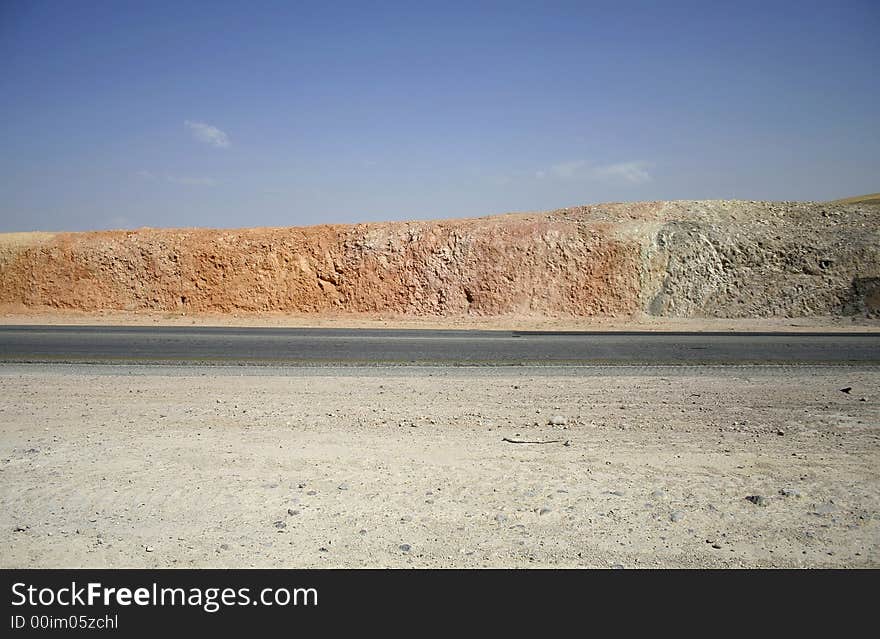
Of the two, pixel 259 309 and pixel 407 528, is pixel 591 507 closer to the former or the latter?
pixel 407 528

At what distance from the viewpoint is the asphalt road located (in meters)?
13.5

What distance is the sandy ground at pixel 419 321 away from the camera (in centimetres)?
2503

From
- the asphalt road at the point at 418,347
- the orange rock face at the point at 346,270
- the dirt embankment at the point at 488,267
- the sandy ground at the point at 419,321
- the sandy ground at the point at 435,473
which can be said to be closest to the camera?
the sandy ground at the point at 435,473

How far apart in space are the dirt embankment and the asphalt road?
453 inches

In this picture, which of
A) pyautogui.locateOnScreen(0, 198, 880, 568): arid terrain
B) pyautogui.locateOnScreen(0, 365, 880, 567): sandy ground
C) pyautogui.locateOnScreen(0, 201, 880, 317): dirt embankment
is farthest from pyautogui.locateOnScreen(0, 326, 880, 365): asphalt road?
pyautogui.locateOnScreen(0, 201, 880, 317): dirt embankment

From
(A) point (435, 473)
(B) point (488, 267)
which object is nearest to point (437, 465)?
(A) point (435, 473)

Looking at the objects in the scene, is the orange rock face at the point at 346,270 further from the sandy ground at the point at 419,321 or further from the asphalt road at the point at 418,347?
the asphalt road at the point at 418,347

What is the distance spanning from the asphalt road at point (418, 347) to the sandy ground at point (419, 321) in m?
5.67

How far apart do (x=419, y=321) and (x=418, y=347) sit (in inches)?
484

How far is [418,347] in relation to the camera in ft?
50.5

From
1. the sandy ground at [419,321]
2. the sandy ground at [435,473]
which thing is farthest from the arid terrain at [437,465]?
the sandy ground at [419,321]

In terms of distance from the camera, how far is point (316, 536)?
4.82 m

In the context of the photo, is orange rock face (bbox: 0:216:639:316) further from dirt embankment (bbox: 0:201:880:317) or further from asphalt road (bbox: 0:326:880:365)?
asphalt road (bbox: 0:326:880:365)
